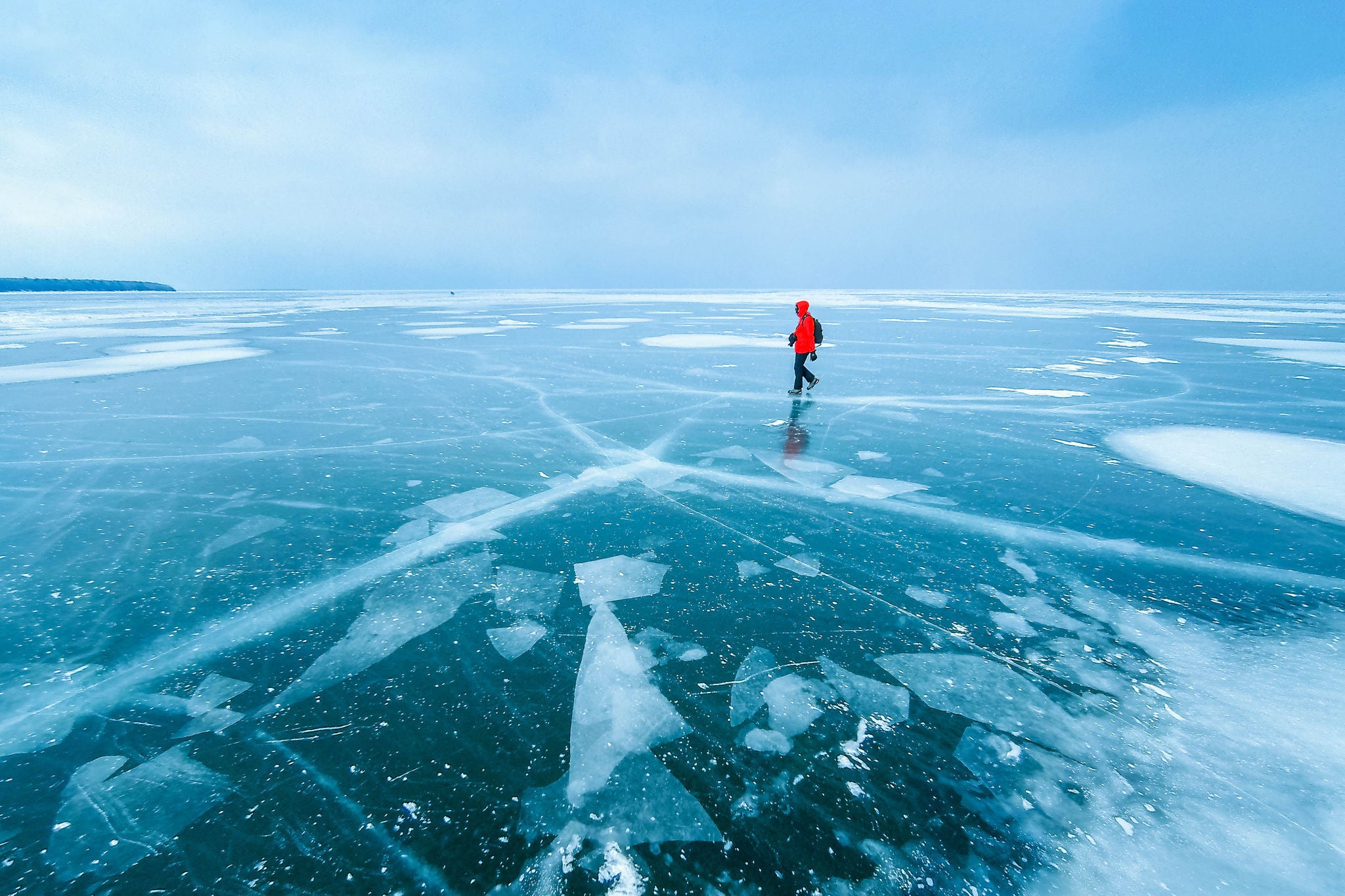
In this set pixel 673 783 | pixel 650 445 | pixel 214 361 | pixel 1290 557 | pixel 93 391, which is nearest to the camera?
pixel 673 783

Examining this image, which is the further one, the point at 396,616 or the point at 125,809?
the point at 396,616

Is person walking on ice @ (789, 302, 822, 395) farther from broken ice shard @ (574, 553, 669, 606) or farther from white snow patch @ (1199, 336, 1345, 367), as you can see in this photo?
white snow patch @ (1199, 336, 1345, 367)

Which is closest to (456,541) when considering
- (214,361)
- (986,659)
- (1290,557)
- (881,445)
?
(986,659)

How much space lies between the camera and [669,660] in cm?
228

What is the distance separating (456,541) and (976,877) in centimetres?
279

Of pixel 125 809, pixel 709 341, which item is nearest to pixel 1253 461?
pixel 125 809

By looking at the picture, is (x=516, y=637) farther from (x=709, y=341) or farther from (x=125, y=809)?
(x=709, y=341)

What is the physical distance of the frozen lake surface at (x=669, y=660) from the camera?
1.53m

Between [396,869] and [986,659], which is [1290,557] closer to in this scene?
[986,659]

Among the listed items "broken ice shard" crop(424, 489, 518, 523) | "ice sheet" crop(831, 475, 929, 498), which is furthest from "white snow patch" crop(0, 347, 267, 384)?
"ice sheet" crop(831, 475, 929, 498)

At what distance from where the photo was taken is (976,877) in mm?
1452

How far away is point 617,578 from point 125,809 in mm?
1857

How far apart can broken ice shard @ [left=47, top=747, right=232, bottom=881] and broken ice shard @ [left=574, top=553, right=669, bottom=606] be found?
146 cm

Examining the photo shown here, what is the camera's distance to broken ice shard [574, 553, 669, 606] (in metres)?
2.74
